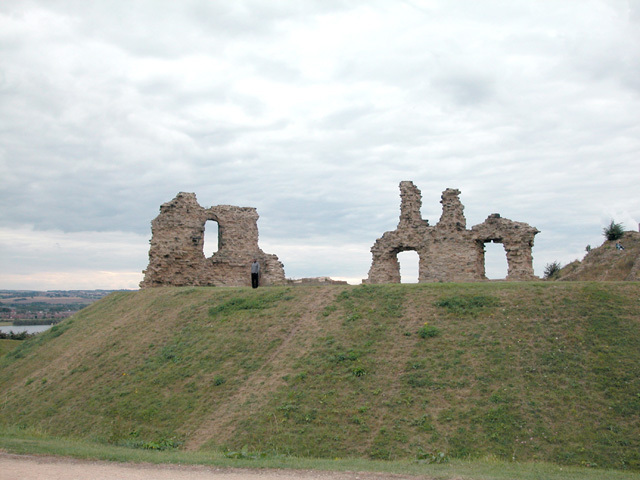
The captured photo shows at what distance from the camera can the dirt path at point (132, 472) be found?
8.87 m

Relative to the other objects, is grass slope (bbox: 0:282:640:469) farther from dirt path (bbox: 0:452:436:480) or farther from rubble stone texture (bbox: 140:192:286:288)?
rubble stone texture (bbox: 140:192:286:288)

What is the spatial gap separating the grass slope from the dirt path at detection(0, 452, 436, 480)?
1.96m

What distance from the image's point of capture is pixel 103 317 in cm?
2512

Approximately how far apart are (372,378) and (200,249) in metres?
18.0

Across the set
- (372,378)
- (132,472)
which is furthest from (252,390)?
(132,472)

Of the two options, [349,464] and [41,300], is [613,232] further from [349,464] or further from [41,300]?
[41,300]

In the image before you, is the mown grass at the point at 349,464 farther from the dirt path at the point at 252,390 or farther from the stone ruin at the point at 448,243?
the stone ruin at the point at 448,243

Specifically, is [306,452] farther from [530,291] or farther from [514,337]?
[530,291]

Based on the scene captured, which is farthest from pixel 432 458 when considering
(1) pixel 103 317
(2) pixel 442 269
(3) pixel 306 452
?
(1) pixel 103 317

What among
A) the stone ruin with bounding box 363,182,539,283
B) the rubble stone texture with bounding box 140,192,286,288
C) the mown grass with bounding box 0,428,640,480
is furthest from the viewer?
the rubble stone texture with bounding box 140,192,286,288

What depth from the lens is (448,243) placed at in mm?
27328

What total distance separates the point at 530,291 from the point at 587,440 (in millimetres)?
6728

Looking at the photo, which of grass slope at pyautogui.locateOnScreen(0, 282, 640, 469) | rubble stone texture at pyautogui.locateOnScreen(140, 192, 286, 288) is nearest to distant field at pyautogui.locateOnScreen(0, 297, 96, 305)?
rubble stone texture at pyautogui.locateOnScreen(140, 192, 286, 288)

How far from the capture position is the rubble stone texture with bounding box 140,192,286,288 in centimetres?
2902
